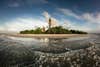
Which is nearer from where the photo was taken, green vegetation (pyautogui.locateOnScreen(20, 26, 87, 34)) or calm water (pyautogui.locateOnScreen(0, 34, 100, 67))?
calm water (pyautogui.locateOnScreen(0, 34, 100, 67))

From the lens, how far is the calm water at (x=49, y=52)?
142 inches

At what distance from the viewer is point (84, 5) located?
3738 mm

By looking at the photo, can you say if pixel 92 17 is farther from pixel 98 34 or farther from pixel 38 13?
pixel 38 13

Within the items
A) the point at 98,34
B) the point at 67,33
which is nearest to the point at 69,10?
the point at 67,33

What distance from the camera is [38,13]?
12.1ft

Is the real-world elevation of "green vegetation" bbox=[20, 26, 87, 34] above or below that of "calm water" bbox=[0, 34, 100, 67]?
above

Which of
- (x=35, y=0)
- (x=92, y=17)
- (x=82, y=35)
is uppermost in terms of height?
(x=35, y=0)

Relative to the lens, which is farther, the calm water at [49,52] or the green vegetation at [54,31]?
the green vegetation at [54,31]

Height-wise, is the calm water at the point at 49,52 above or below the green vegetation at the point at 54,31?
below

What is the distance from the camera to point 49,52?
3.66 meters

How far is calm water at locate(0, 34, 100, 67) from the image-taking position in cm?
360

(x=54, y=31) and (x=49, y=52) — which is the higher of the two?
(x=54, y=31)

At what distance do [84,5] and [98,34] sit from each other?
561mm

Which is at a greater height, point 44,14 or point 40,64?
point 44,14
